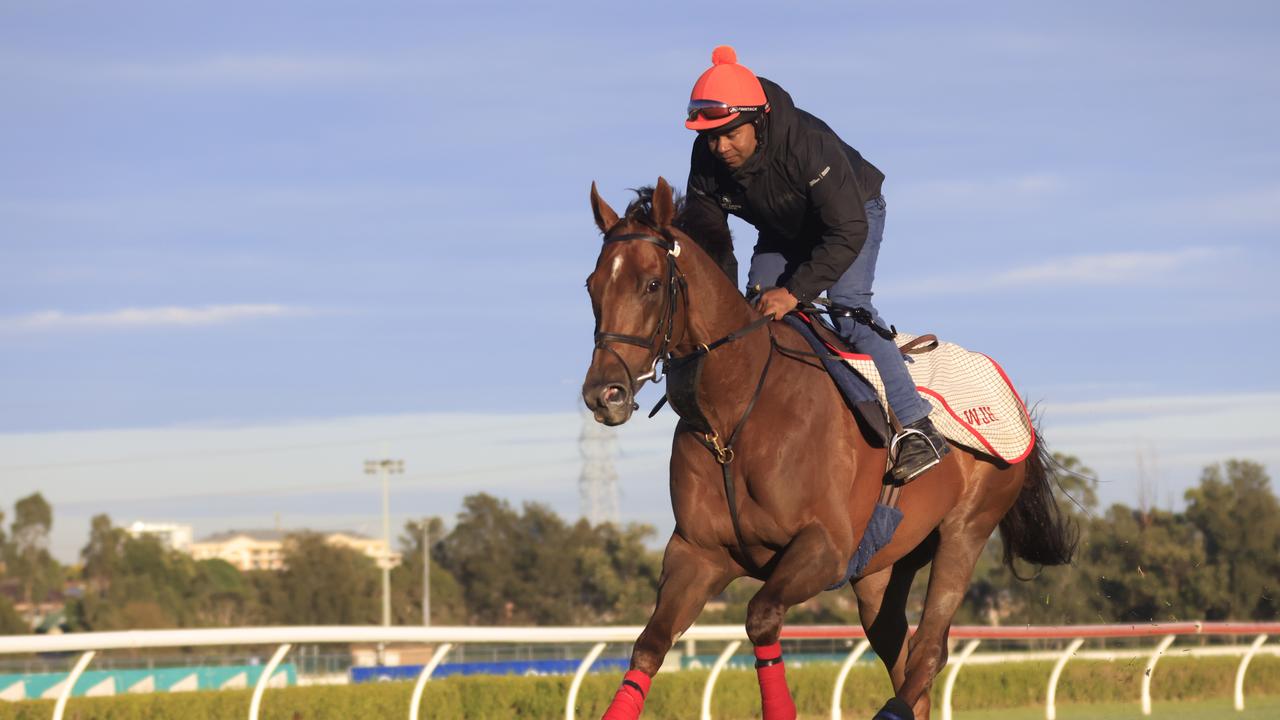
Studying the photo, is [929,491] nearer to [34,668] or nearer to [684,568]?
[684,568]

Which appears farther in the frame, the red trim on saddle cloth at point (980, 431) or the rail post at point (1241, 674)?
the rail post at point (1241, 674)

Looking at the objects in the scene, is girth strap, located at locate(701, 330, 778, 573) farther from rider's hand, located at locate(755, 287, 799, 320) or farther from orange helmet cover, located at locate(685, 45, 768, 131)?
orange helmet cover, located at locate(685, 45, 768, 131)

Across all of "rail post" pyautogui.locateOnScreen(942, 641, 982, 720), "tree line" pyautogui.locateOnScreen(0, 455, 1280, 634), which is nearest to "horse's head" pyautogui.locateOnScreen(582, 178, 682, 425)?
"rail post" pyautogui.locateOnScreen(942, 641, 982, 720)

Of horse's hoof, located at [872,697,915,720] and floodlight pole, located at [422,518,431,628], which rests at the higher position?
floodlight pole, located at [422,518,431,628]

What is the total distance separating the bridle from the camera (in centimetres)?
505

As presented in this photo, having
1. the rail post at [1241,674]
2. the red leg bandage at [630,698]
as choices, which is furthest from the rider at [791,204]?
the rail post at [1241,674]

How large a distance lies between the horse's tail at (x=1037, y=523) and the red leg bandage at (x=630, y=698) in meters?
2.84

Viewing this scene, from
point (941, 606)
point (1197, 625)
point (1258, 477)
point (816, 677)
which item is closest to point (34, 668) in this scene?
point (816, 677)

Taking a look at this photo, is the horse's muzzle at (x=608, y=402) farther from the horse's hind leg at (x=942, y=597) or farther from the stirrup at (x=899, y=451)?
the horse's hind leg at (x=942, y=597)

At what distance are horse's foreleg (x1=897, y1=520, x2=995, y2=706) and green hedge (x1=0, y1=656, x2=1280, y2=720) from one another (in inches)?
179

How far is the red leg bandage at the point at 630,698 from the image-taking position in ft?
17.1

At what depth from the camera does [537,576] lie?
61.2m

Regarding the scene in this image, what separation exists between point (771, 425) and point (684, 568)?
0.58 metres

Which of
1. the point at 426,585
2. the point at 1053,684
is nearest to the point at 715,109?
the point at 1053,684
